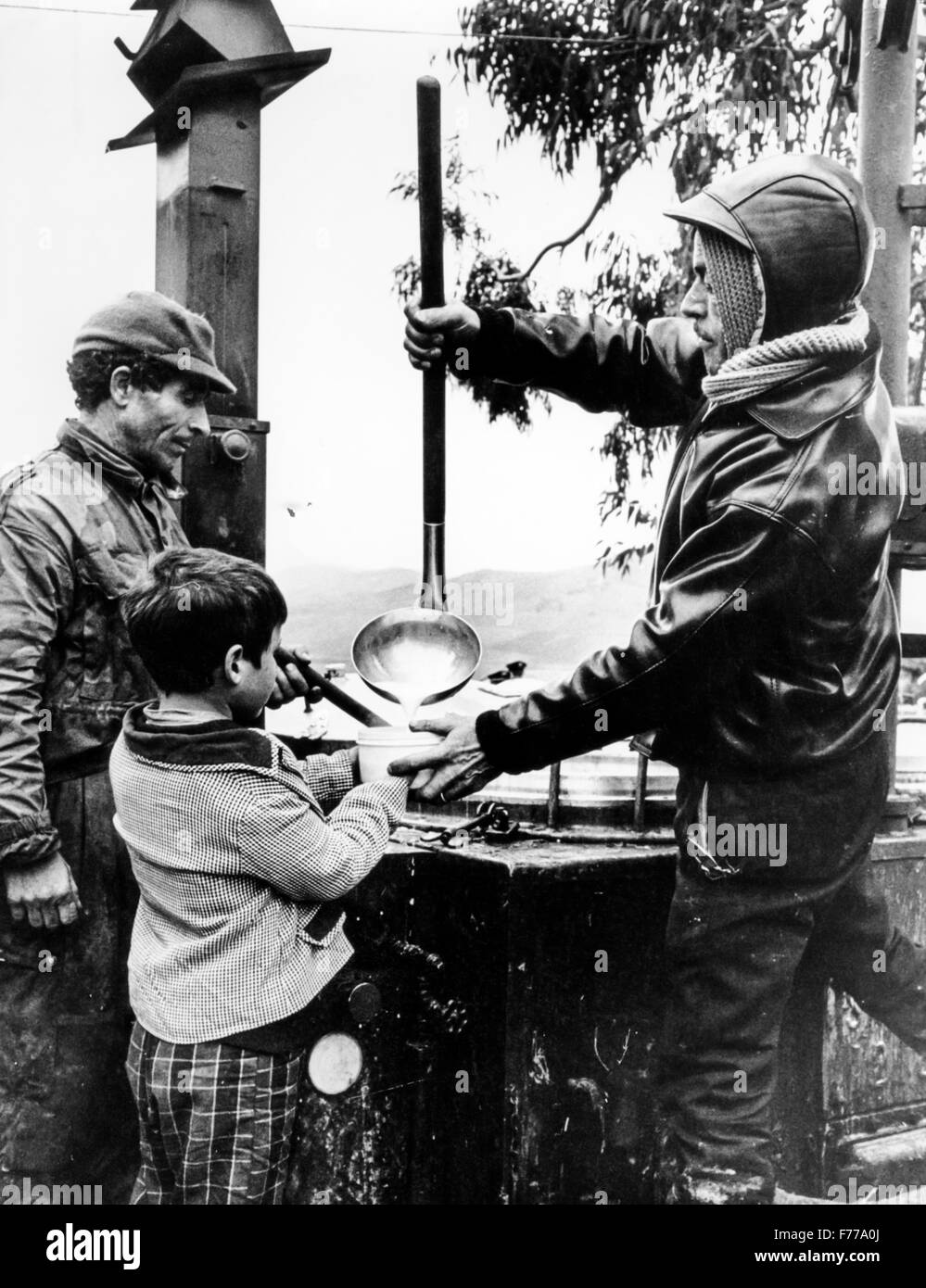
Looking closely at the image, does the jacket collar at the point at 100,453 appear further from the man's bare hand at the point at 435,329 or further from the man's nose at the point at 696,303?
the man's nose at the point at 696,303

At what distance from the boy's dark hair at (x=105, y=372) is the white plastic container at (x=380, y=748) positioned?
0.88 meters

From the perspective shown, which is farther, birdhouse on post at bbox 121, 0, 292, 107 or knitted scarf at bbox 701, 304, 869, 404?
birdhouse on post at bbox 121, 0, 292, 107

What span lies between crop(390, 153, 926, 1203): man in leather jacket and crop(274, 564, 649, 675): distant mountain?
0.25m

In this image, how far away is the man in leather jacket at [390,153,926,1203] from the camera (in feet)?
7.66

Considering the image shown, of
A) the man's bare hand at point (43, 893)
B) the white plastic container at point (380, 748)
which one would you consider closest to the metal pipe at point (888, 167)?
the white plastic container at point (380, 748)

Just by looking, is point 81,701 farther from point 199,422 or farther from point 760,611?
point 760,611

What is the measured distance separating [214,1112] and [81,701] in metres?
0.87

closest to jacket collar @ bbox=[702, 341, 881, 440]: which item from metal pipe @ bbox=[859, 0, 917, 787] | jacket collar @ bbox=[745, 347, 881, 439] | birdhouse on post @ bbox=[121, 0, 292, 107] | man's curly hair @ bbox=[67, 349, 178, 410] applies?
jacket collar @ bbox=[745, 347, 881, 439]

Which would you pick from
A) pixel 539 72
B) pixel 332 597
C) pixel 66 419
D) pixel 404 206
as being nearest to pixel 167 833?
pixel 332 597

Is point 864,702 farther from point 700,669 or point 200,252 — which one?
point 200,252

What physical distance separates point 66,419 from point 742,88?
5.51ft

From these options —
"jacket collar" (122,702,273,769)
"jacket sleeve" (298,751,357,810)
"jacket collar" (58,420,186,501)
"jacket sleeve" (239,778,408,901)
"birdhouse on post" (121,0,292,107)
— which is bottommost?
"jacket sleeve" (239,778,408,901)

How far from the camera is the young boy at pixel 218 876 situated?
2064 mm

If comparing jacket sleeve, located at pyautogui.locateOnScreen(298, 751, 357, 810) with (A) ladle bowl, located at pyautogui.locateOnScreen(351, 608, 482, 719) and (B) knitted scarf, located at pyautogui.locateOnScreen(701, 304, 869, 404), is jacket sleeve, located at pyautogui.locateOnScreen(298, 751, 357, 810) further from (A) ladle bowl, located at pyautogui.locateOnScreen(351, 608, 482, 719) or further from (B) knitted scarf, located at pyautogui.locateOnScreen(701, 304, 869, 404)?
(B) knitted scarf, located at pyautogui.locateOnScreen(701, 304, 869, 404)
